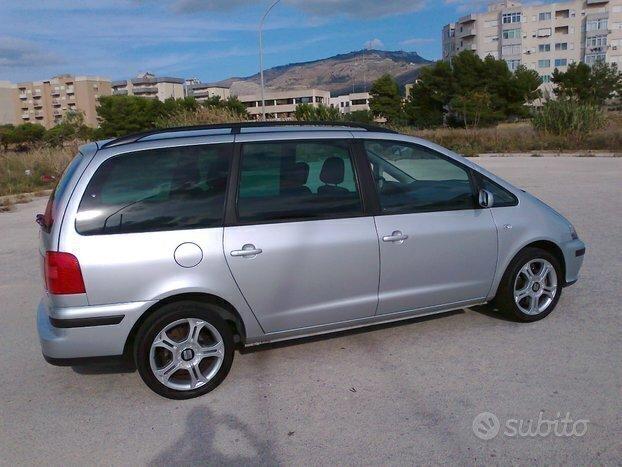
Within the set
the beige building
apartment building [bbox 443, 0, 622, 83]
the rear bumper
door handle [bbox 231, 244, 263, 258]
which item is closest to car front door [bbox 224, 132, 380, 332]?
door handle [bbox 231, 244, 263, 258]

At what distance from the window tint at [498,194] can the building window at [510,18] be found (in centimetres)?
10549

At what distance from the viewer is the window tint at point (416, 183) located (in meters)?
4.02

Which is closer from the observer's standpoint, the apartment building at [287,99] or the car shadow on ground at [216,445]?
the car shadow on ground at [216,445]

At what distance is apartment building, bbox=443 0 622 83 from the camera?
90.0 m

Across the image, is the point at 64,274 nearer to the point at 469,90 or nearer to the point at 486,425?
the point at 486,425

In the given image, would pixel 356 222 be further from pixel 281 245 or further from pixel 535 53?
pixel 535 53

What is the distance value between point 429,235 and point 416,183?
54 centimetres

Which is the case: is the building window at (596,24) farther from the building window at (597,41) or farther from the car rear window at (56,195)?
the car rear window at (56,195)

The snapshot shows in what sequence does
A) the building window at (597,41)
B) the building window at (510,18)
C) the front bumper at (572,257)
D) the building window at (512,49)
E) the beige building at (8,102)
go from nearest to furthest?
the front bumper at (572,257), the building window at (597,41), the building window at (510,18), the building window at (512,49), the beige building at (8,102)

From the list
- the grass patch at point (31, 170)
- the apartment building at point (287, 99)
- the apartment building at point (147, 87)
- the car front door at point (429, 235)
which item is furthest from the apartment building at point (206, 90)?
the car front door at point (429, 235)

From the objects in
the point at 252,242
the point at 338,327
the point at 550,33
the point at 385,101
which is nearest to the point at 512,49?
the point at 550,33

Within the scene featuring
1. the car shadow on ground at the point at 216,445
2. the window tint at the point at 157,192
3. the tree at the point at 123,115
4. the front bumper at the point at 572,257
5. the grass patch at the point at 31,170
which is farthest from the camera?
the tree at the point at 123,115

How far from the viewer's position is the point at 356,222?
382 centimetres

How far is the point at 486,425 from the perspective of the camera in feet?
10.1
